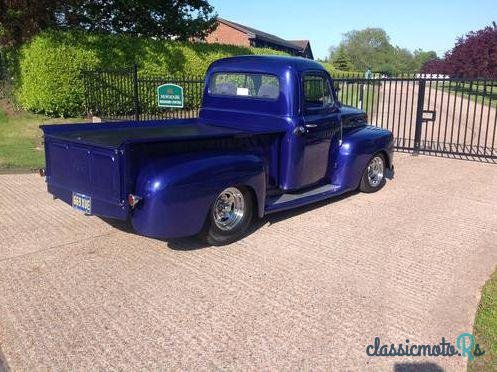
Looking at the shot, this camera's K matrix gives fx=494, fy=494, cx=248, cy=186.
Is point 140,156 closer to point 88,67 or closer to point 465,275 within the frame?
point 465,275

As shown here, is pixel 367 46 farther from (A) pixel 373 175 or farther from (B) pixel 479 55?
(A) pixel 373 175

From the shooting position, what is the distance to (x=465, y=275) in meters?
4.48

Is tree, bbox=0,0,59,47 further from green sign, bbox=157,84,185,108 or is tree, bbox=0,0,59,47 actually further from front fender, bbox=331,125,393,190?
front fender, bbox=331,125,393,190

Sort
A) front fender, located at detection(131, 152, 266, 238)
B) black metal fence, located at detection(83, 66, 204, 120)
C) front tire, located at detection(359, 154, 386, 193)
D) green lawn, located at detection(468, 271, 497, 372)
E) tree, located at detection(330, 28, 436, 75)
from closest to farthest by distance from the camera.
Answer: green lawn, located at detection(468, 271, 497, 372) < front fender, located at detection(131, 152, 266, 238) < front tire, located at detection(359, 154, 386, 193) < black metal fence, located at detection(83, 66, 204, 120) < tree, located at detection(330, 28, 436, 75)

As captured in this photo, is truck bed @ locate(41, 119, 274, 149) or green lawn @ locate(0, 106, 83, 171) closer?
truck bed @ locate(41, 119, 274, 149)

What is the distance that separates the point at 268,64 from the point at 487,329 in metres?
3.78

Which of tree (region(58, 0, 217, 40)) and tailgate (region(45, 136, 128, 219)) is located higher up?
tree (region(58, 0, 217, 40))

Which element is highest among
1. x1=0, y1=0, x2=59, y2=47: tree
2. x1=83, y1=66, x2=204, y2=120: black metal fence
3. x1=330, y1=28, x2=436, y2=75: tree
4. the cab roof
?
x1=330, y1=28, x2=436, y2=75: tree

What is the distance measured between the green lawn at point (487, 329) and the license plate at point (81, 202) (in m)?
3.41

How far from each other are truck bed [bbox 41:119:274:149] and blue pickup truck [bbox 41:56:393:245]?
0.04 feet

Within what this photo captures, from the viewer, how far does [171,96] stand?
10242mm

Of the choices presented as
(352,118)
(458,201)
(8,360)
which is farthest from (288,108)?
(8,360)

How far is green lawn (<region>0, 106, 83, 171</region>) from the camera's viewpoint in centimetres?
897

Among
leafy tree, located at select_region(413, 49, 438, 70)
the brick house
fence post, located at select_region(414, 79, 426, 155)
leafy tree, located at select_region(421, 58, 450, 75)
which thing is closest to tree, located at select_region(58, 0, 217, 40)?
fence post, located at select_region(414, 79, 426, 155)
